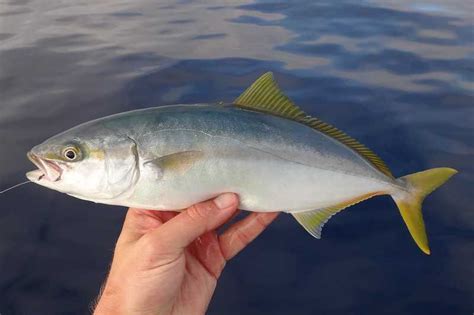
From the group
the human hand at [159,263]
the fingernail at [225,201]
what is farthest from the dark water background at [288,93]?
the fingernail at [225,201]

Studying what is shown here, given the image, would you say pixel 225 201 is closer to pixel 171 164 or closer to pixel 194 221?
pixel 194 221

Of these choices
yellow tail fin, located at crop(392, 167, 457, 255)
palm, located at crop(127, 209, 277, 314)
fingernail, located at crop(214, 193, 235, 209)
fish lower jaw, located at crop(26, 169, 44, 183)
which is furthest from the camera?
palm, located at crop(127, 209, 277, 314)

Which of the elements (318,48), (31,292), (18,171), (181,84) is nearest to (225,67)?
(181,84)

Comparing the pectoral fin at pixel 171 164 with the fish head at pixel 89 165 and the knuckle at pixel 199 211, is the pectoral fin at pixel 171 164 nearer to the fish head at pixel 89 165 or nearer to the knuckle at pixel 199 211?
the fish head at pixel 89 165

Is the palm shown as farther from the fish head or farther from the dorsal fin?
the dorsal fin

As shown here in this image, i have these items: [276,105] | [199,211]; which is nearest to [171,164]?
[199,211]

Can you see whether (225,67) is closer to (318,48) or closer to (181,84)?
(181,84)

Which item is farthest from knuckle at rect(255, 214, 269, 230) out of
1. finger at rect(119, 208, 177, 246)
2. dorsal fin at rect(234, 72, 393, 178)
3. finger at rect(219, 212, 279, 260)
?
dorsal fin at rect(234, 72, 393, 178)
